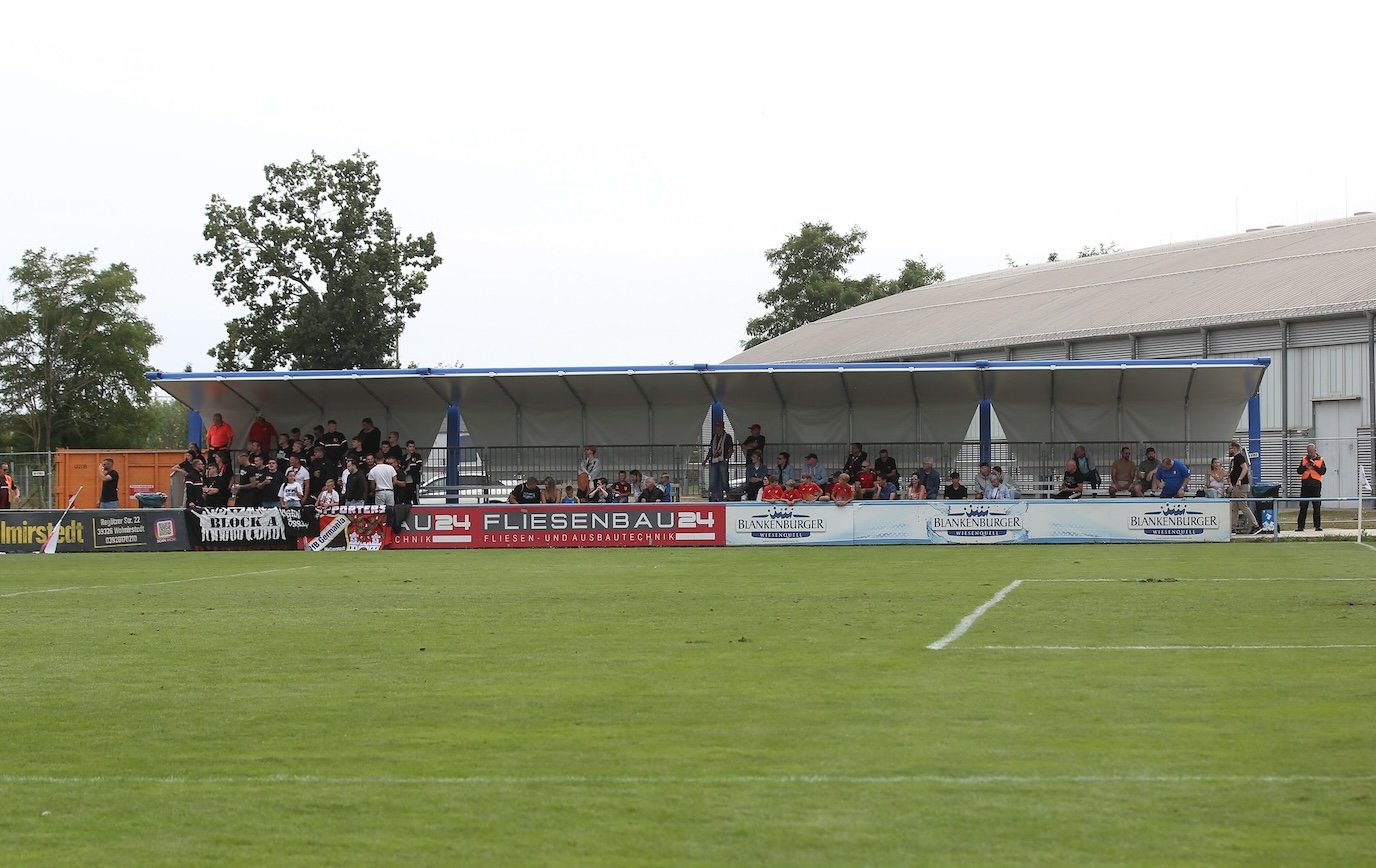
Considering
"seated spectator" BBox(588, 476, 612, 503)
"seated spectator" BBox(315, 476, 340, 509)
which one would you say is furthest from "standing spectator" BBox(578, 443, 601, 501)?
"seated spectator" BBox(315, 476, 340, 509)

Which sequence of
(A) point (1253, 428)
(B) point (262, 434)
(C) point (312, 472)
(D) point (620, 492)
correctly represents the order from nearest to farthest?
(C) point (312, 472) < (D) point (620, 492) < (A) point (1253, 428) < (B) point (262, 434)

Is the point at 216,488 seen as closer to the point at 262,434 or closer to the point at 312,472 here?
the point at 312,472

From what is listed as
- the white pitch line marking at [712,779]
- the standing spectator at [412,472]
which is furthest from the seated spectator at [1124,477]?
the white pitch line marking at [712,779]

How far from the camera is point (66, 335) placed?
80.6 metres

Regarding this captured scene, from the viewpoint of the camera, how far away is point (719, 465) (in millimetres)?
32469

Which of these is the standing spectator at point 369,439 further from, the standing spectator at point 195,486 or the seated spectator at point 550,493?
the seated spectator at point 550,493

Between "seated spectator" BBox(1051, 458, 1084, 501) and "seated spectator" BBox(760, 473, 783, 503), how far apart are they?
589 cm

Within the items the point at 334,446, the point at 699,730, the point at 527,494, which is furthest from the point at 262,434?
the point at 699,730

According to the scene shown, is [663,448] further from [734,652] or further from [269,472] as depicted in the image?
[734,652]

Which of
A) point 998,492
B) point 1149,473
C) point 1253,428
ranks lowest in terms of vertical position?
point 998,492

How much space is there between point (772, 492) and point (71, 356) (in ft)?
203

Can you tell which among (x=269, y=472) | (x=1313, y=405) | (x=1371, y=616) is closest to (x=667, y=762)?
(x=1371, y=616)

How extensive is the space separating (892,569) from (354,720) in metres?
13.1

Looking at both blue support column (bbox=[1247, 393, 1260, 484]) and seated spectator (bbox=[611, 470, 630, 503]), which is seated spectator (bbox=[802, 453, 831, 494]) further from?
blue support column (bbox=[1247, 393, 1260, 484])
